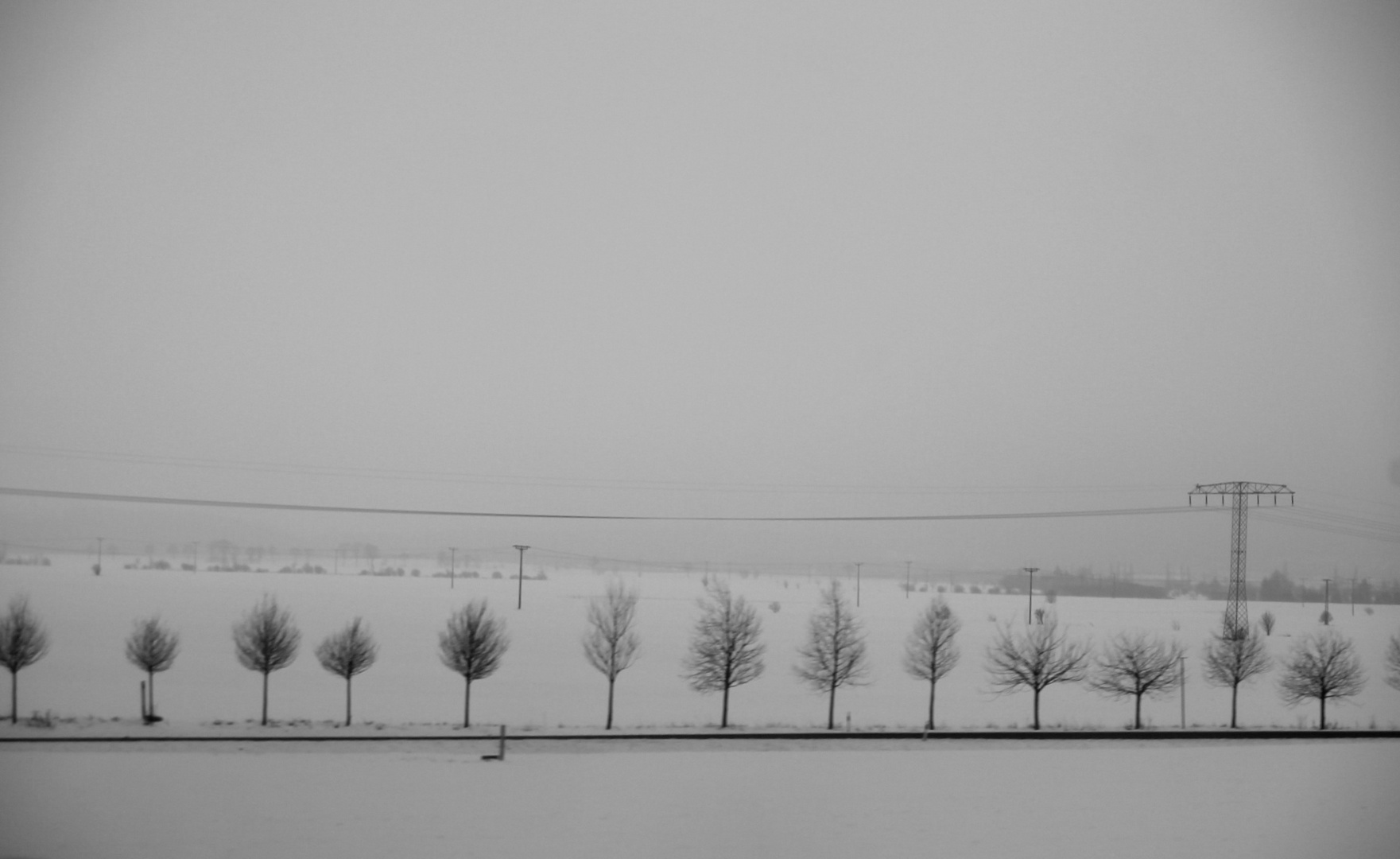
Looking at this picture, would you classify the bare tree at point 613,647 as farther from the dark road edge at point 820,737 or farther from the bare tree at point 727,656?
the dark road edge at point 820,737

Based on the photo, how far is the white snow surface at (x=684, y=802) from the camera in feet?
75.7

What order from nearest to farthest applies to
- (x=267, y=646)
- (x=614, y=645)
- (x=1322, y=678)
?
(x=267, y=646) → (x=1322, y=678) → (x=614, y=645)

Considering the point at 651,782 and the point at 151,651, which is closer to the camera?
the point at 651,782

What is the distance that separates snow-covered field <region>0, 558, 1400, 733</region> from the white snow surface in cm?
755

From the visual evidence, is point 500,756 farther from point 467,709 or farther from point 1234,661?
point 1234,661

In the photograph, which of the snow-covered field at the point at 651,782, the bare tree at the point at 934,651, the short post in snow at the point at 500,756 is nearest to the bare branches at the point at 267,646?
the snow-covered field at the point at 651,782

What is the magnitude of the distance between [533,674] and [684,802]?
104ft

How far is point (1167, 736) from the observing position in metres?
36.7

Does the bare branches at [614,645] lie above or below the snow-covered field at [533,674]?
above

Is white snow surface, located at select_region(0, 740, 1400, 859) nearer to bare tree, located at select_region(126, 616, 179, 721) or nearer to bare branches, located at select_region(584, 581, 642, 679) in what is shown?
bare branches, located at select_region(584, 581, 642, 679)

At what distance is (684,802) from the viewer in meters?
26.4

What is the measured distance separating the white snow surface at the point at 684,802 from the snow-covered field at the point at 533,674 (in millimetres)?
7554

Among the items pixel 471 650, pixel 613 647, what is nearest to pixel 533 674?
pixel 471 650

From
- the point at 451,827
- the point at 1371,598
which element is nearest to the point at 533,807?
the point at 451,827
